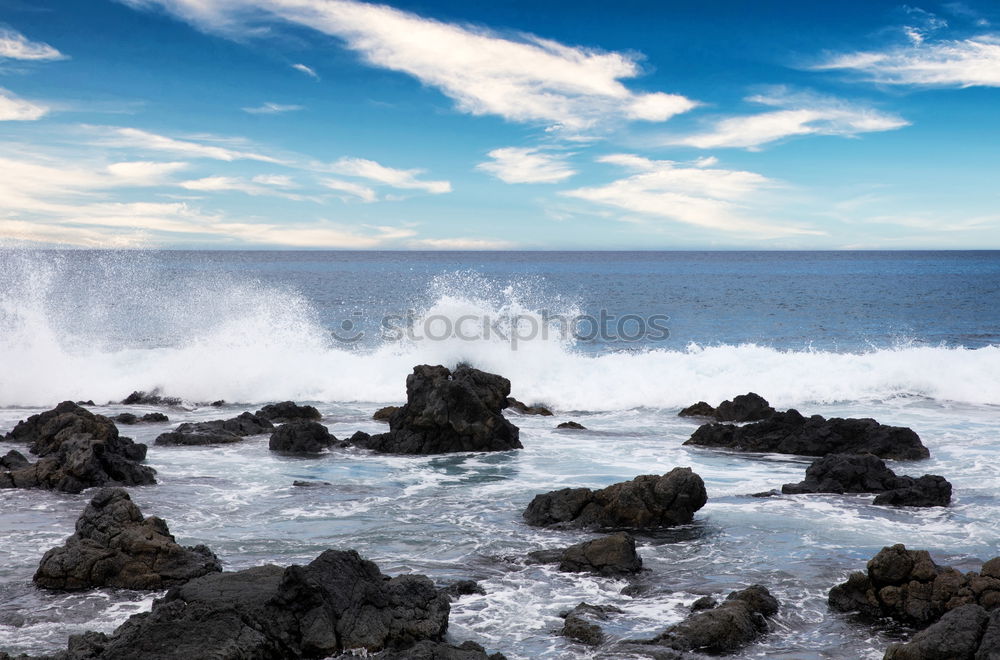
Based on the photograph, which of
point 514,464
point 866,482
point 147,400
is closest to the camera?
point 866,482

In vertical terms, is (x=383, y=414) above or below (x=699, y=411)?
below

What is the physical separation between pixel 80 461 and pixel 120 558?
5.82 m

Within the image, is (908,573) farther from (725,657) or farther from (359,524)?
(359,524)

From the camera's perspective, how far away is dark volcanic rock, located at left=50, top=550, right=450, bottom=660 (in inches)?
317

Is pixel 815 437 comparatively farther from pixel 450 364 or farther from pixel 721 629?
pixel 450 364

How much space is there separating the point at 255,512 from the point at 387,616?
20.7 feet

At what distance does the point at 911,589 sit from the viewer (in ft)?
32.7

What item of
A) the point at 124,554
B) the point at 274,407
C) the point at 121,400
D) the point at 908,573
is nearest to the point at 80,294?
the point at 121,400

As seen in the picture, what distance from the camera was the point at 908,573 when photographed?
10109 mm

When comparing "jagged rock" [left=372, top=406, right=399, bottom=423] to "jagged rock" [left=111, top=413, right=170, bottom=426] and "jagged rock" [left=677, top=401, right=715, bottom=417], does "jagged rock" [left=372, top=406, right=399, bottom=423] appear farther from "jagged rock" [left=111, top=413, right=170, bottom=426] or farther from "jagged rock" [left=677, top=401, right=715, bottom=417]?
"jagged rock" [left=677, top=401, right=715, bottom=417]

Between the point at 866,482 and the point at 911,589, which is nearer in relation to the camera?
the point at 911,589

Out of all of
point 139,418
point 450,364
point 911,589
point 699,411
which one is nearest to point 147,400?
point 139,418

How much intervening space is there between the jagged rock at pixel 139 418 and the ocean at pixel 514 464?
23.8 inches

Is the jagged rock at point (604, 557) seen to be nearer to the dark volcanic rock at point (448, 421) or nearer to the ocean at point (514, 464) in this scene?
the ocean at point (514, 464)
